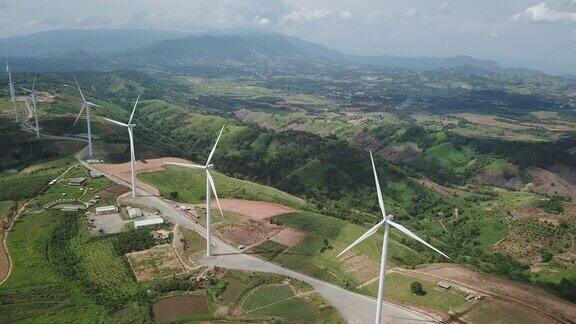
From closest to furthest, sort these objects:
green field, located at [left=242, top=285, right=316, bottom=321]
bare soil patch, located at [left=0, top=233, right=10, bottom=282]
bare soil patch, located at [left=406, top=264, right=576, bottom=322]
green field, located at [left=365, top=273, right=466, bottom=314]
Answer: bare soil patch, located at [left=406, top=264, right=576, bottom=322] < green field, located at [left=242, top=285, right=316, bottom=321] < green field, located at [left=365, top=273, right=466, bottom=314] < bare soil patch, located at [left=0, top=233, right=10, bottom=282]

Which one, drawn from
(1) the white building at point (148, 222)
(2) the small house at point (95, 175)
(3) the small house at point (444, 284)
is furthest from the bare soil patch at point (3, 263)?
(3) the small house at point (444, 284)

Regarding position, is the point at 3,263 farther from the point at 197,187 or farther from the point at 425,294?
the point at 425,294

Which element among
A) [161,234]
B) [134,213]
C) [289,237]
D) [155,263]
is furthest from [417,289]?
[134,213]

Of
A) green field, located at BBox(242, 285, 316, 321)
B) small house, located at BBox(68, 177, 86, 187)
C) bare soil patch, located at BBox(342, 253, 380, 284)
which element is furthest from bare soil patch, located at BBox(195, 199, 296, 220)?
small house, located at BBox(68, 177, 86, 187)

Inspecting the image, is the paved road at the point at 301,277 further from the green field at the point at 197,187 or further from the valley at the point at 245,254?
the green field at the point at 197,187

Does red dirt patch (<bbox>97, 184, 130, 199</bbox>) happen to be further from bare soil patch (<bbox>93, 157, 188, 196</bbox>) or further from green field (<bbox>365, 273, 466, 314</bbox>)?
green field (<bbox>365, 273, 466, 314</bbox>)
